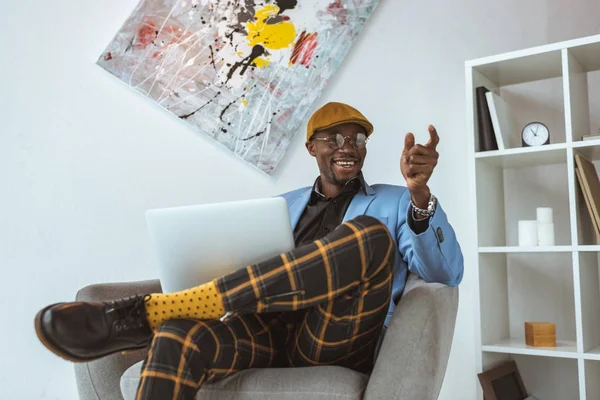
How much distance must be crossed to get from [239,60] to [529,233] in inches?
58.7

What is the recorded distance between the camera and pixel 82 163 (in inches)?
120

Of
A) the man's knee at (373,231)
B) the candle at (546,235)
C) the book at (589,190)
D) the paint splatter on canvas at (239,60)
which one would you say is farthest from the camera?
the paint splatter on canvas at (239,60)

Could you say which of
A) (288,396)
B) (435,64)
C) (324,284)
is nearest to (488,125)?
(435,64)

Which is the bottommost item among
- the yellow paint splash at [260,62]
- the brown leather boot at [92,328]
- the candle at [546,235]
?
the brown leather boot at [92,328]

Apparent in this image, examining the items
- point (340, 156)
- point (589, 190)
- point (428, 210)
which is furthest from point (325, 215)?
point (589, 190)

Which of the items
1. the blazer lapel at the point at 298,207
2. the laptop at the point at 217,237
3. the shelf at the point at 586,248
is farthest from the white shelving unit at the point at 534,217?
the laptop at the point at 217,237

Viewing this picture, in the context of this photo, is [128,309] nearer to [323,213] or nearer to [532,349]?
[323,213]

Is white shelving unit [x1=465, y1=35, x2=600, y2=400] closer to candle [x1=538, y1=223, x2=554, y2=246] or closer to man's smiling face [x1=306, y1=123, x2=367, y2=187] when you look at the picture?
candle [x1=538, y1=223, x2=554, y2=246]

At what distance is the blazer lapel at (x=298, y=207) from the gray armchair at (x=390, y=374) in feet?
2.28

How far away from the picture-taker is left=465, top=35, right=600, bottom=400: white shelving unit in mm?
2184

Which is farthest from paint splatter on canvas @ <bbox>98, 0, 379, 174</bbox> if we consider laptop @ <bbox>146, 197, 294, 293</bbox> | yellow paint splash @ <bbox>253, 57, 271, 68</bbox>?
laptop @ <bbox>146, 197, 294, 293</bbox>

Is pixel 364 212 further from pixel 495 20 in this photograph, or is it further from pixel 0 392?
pixel 0 392

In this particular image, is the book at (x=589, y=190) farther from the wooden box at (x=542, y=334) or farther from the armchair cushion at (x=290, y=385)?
the armchair cushion at (x=290, y=385)

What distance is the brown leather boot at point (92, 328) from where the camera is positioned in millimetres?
1355
